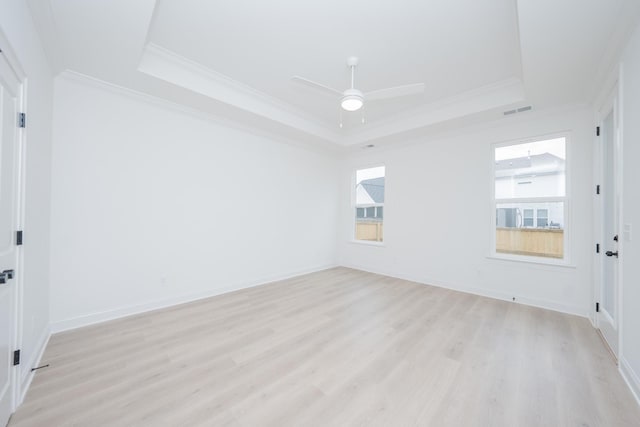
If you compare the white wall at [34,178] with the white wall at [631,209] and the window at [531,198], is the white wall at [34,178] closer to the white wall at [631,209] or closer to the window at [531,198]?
the white wall at [631,209]

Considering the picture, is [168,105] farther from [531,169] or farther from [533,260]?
[533,260]

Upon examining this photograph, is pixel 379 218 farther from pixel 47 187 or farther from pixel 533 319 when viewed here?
pixel 47 187

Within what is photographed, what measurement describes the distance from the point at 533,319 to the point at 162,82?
5428 mm

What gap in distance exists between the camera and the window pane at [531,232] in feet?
11.9

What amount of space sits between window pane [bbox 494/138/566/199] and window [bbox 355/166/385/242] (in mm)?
2188

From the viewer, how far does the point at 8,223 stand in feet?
5.25

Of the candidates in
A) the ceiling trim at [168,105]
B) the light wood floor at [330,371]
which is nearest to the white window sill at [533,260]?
the light wood floor at [330,371]

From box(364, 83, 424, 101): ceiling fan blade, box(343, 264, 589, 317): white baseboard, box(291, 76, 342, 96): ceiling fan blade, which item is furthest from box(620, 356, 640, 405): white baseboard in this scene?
box(291, 76, 342, 96): ceiling fan blade

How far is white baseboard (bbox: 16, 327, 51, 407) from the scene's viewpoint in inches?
69.5

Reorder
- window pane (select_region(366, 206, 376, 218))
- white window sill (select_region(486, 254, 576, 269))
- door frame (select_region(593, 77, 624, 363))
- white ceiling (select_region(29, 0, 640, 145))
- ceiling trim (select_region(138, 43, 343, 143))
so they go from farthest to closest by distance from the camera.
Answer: window pane (select_region(366, 206, 376, 218)) → white window sill (select_region(486, 254, 576, 269)) → ceiling trim (select_region(138, 43, 343, 143)) → door frame (select_region(593, 77, 624, 363)) → white ceiling (select_region(29, 0, 640, 145))

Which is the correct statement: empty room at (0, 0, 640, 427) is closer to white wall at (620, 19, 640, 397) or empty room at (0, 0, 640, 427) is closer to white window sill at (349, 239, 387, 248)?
white wall at (620, 19, 640, 397)

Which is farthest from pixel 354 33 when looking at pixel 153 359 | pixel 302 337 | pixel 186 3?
pixel 153 359

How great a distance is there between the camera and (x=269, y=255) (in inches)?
188

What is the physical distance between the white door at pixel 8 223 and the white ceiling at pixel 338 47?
0.84 m
